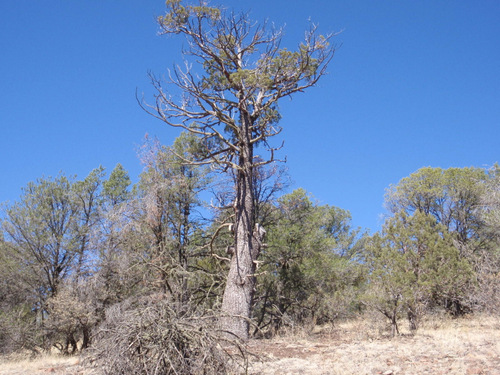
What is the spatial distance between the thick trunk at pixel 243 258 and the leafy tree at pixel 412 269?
3139 millimetres

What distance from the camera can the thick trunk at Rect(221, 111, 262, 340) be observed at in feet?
28.8

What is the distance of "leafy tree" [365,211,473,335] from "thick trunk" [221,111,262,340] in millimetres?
3139

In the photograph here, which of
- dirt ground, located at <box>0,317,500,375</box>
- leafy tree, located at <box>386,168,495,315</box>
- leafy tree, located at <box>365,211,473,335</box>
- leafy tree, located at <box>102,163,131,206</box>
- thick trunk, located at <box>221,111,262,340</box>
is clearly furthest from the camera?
leafy tree, located at <box>386,168,495,315</box>

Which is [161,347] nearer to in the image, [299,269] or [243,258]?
[243,258]

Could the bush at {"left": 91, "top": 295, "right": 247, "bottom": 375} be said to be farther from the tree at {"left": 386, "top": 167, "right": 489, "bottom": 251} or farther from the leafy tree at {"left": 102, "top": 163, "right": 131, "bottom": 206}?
the tree at {"left": 386, "top": 167, "right": 489, "bottom": 251}

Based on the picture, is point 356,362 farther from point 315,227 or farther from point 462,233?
point 462,233

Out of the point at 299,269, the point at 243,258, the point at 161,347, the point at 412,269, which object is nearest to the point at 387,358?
the point at 161,347

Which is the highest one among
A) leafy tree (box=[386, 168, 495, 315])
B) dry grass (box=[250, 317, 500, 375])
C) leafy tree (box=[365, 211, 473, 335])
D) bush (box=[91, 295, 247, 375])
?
leafy tree (box=[386, 168, 495, 315])

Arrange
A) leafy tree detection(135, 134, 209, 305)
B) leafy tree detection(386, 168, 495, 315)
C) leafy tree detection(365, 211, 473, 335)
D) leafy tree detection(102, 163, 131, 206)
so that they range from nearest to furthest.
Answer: leafy tree detection(365, 211, 473, 335), leafy tree detection(135, 134, 209, 305), leafy tree detection(102, 163, 131, 206), leafy tree detection(386, 168, 495, 315)

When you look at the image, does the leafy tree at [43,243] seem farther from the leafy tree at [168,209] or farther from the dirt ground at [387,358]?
the dirt ground at [387,358]

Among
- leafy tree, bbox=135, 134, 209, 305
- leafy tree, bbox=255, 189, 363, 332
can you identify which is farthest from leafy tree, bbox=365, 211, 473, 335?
leafy tree, bbox=135, 134, 209, 305

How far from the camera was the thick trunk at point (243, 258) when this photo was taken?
8792mm

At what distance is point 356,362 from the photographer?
6406 millimetres

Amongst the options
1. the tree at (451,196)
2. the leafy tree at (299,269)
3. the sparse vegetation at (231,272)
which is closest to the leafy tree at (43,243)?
the sparse vegetation at (231,272)
